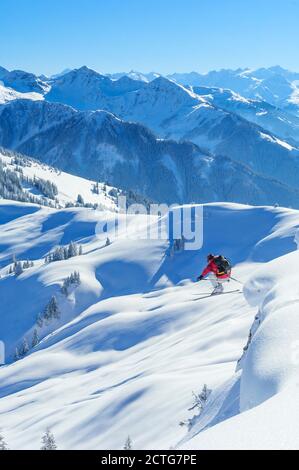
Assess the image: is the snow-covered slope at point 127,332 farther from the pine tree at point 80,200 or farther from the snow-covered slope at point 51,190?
the pine tree at point 80,200

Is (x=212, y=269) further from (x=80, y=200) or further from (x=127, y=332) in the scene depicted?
(x=80, y=200)

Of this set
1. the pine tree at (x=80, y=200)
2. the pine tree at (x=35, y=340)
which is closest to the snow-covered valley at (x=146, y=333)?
the pine tree at (x=35, y=340)

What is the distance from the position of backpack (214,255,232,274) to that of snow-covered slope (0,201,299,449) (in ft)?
9.45

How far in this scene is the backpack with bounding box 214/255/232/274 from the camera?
90.4ft

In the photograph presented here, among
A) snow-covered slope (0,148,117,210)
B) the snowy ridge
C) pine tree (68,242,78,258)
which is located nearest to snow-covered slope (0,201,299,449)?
the snowy ridge

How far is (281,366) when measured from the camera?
804 cm

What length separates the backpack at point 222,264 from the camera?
27562 mm

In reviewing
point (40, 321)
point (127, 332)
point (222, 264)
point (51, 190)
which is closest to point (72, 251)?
point (40, 321)

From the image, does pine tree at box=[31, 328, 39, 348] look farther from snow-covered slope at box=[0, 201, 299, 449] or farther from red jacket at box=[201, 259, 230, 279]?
red jacket at box=[201, 259, 230, 279]

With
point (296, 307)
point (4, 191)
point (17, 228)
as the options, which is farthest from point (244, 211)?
point (4, 191)

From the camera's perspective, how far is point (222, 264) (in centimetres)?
2773

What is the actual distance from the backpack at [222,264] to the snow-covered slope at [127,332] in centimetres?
288
